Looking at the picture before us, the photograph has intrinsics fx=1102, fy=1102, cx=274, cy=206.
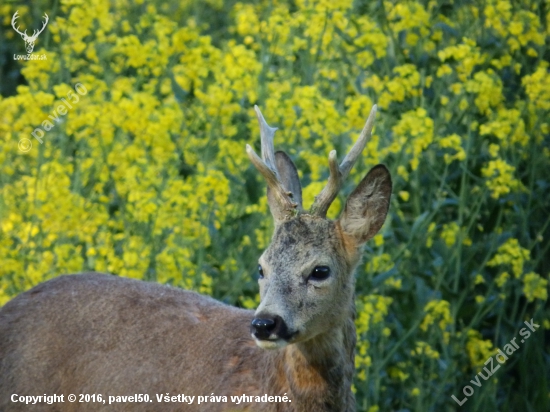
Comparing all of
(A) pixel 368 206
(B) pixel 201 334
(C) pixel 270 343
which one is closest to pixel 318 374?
(C) pixel 270 343

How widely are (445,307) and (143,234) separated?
2021mm

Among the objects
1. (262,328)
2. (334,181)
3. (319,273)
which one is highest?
(334,181)

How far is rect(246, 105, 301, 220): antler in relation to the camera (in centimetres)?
531

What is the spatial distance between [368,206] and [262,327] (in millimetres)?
949

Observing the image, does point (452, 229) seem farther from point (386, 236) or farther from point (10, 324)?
point (10, 324)

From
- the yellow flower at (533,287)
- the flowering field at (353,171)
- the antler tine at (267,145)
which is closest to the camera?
the antler tine at (267,145)

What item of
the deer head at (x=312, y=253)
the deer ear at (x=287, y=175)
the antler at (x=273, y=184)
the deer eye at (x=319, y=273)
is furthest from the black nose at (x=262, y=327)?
the deer ear at (x=287, y=175)

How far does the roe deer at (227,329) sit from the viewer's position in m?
5.18

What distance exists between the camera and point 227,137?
764 cm

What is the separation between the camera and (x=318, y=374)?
5242mm

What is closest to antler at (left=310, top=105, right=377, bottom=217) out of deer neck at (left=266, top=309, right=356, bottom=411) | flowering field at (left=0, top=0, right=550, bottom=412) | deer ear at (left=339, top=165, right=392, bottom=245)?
deer ear at (left=339, top=165, right=392, bottom=245)

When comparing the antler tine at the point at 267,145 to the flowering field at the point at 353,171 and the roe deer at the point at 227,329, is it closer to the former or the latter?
the roe deer at the point at 227,329

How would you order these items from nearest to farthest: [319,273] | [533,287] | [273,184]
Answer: [319,273], [273,184], [533,287]

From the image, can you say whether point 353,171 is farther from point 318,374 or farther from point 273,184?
point 318,374
